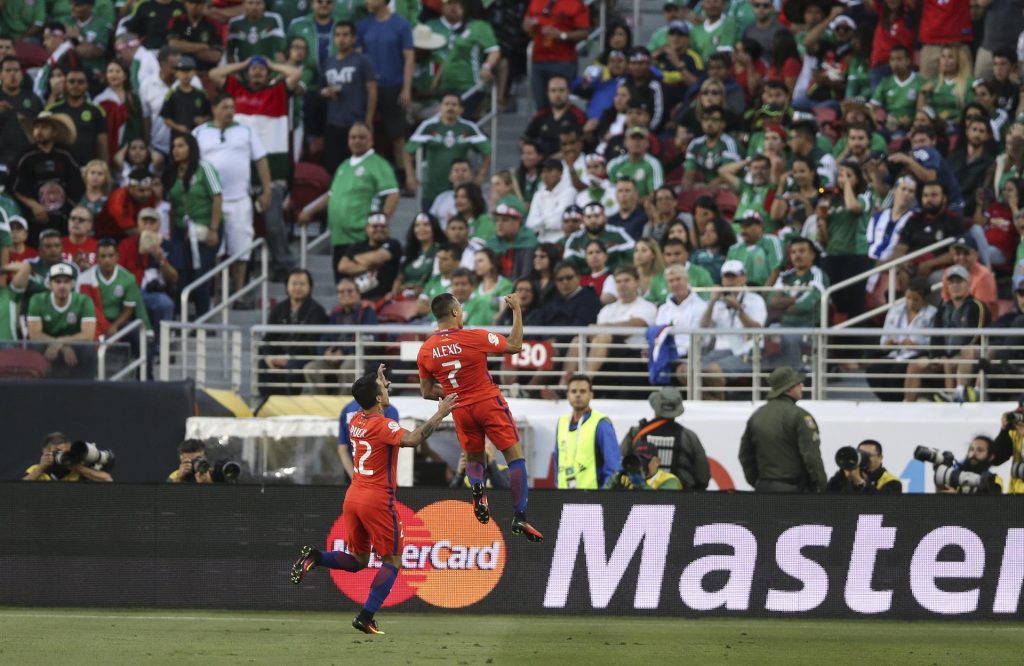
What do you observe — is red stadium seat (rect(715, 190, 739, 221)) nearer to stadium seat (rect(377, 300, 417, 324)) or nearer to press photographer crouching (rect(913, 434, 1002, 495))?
stadium seat (rect(377, 300, 417, 324))

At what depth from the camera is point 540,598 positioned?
14.8 meters

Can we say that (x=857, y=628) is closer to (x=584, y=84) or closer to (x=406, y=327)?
(x=406, y=327)

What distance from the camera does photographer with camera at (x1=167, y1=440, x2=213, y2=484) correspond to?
15.7 metres

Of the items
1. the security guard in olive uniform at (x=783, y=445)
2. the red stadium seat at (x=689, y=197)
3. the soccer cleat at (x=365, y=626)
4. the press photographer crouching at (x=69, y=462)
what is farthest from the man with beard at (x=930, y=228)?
the soccer cleat at (x=365, y=626)

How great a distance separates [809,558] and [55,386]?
788cm

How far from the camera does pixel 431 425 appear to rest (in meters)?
11.3

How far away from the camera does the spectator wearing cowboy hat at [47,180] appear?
67.8ft

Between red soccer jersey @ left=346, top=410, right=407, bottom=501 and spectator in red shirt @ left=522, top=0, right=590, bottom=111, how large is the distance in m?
10.9

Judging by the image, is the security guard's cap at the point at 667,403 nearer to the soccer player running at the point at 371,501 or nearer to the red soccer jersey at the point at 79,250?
the soccer player running at the point at 371,501

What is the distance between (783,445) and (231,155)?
8.79 m

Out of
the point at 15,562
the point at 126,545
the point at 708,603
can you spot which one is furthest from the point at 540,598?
the point at 15,562

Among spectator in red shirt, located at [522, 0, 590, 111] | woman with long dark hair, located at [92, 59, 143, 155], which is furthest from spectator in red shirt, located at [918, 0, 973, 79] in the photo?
woman with long dark hair, located at [92, 59, 143, 155]

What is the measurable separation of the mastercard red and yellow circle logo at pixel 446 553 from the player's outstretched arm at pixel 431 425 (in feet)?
8.92

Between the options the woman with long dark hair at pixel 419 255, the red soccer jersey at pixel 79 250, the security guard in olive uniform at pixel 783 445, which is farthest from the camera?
the woman with long dark hair at pixel 419 255
